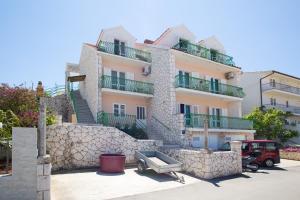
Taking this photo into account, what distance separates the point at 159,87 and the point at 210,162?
10491 mm

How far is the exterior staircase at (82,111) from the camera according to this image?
21.3 metres

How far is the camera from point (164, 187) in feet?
42.1

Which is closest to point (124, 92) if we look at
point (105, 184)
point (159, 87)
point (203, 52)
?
point (159, 87)

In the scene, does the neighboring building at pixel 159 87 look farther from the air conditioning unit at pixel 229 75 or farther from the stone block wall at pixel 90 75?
the air conditioning unit at pixel 229 75

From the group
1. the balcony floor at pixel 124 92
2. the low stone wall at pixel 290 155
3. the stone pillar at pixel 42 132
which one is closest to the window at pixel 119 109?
the balcony floor at pixel 124 92

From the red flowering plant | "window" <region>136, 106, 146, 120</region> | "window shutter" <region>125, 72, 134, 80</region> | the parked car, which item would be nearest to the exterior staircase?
the red flowering plant

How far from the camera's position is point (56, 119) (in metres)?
18.0

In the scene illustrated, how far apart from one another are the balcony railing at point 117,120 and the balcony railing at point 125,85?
227 cm

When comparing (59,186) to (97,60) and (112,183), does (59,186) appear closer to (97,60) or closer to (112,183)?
(112,183)

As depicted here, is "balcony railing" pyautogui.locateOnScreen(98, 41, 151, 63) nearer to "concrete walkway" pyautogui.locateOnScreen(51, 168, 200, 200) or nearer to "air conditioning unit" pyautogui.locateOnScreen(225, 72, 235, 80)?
"air conditioning unit" pyautogui.locateOnScreen(225, 72, 235, 80)

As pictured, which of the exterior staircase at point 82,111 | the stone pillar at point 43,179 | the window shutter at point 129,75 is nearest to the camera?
the stone pillar at point 43,179

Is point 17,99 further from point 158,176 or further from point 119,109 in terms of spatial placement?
point 158,176

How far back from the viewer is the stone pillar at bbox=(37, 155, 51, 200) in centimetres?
934

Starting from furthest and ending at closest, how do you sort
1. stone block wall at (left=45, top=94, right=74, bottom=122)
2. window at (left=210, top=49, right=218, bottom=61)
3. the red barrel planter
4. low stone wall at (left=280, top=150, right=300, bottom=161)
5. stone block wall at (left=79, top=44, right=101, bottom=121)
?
1. window at (left=210, top=49, right=218, bottom=61)
2. low stone wall at (left=280, top=150, right=300, bottom=161)
3. stone block wall at (left=45, top=94, right=74, bottom=122)
4. stone block wall at (left=79, top=44, right=101, bottom=121)
5. the red barrel planter
